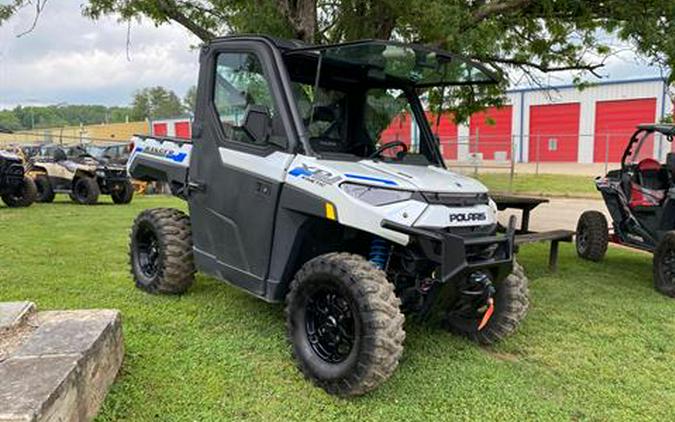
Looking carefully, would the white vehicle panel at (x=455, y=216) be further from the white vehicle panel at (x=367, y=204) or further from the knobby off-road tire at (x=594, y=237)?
the knobby off-road tire at (x=594, y=237)

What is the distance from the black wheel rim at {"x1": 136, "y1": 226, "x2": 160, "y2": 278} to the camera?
550cm

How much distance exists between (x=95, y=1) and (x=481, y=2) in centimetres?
512

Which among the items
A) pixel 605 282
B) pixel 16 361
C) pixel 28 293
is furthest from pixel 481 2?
pixel 16 361

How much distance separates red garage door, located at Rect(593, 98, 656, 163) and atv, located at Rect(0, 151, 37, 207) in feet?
103

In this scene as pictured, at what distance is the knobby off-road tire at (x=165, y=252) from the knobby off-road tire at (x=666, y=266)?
16.4 ft

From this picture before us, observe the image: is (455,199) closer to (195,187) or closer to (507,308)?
(507,308)

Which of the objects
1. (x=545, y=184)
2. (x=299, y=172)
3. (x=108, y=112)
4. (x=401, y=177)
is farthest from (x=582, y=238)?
(x=108, y=112)

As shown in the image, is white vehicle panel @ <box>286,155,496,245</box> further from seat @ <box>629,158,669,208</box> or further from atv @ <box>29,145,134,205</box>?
atv @ <box>29,145,134,205</box>

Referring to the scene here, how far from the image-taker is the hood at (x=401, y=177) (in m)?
3.68

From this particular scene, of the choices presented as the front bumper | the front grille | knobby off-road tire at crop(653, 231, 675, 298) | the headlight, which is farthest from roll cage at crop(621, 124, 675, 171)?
the headlight

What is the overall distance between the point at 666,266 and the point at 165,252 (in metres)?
5.29

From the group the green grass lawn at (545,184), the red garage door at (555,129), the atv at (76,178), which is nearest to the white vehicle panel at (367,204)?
the atv at (76,178)

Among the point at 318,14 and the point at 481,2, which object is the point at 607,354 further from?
the point at 318,14

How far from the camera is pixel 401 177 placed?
12.5ft
